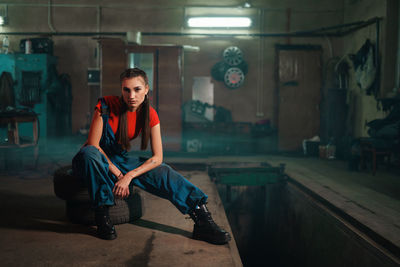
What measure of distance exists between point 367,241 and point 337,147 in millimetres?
4302

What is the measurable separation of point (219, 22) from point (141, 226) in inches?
223

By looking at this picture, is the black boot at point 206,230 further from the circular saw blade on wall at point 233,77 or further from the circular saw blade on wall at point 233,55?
the circular saw blade on wall at point 233,55

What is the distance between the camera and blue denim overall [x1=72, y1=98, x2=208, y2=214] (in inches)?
83.0

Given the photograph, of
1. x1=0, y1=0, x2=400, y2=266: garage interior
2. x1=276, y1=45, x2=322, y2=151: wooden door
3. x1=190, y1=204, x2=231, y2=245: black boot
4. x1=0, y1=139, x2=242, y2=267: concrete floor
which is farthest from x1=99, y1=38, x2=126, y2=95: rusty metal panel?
x1=190, y1=204, x2=231, y2=245: black boot

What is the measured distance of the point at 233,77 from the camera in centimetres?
721

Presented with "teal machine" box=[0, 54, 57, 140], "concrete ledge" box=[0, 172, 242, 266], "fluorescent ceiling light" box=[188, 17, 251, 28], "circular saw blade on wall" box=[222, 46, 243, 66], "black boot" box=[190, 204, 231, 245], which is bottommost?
"concrete ledge" box=[0, 172, 242, 266]

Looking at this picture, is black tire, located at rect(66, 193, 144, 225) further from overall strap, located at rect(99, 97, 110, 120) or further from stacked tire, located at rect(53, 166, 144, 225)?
overall strap, located at rect(99, 97, 110, 120)

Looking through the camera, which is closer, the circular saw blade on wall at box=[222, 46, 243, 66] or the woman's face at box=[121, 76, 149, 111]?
the woman's face at box=[121, 76, 149, 111]

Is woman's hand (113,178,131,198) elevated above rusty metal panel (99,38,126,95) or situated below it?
below

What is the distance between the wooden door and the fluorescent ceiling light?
952mm

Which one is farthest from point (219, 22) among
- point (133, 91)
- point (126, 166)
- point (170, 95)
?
point (126, 166)

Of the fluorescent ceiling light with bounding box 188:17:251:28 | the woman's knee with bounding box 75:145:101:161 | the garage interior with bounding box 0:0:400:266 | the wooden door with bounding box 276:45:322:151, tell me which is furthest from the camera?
the wooden door with bounding box 276:45:322:151

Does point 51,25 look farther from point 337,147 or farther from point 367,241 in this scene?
point 367,241

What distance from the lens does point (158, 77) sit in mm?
6668
